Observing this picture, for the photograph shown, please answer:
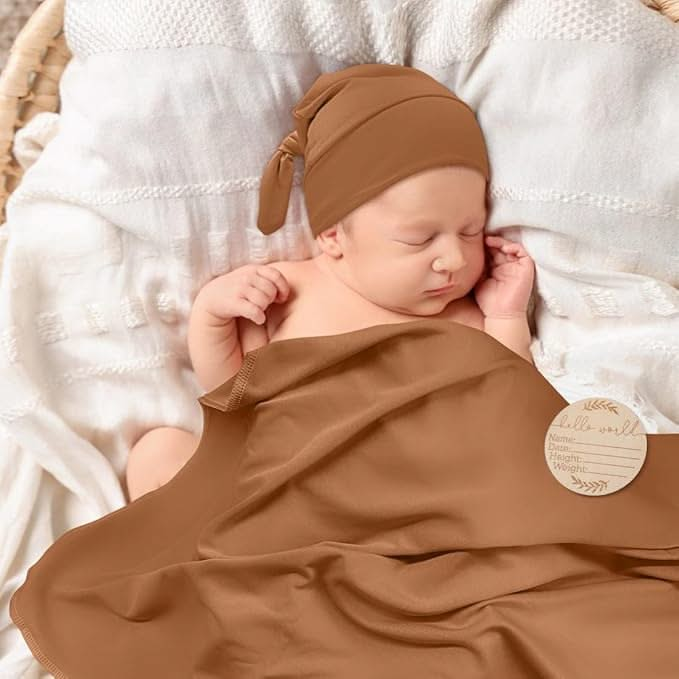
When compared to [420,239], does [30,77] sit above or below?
above

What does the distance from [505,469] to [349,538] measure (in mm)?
204

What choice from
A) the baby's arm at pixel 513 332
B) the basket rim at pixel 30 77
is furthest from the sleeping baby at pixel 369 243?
the basket rim at pixel 30 77

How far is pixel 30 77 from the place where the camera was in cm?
144

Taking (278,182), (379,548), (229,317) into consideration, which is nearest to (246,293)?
(229,317)

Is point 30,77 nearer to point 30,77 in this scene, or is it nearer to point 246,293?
point 30,77

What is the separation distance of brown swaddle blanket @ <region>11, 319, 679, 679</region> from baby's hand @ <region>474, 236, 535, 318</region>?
14 centimetres

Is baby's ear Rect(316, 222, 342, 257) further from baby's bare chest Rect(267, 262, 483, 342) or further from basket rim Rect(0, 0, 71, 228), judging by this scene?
basket rim Rect(0, 0, 71, 228)

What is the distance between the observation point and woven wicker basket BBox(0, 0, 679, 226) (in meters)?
1.40

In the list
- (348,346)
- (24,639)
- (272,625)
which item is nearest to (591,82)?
(348,346)

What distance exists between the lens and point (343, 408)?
3.83ft

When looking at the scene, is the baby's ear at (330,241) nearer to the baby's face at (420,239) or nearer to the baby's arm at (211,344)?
the baby's face at (420,239)

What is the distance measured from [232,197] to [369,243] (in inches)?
8.8

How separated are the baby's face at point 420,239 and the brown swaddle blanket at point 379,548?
0.27 ft

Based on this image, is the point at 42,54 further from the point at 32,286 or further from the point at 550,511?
the point at 550,511
